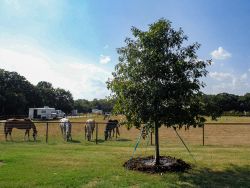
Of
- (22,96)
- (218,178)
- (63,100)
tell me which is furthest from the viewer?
(63,100)

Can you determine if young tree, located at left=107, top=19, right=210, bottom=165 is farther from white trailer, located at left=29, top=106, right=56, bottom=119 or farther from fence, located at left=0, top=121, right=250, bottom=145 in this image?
white trailer, located at left=29, top=106, right=56, bottom=119

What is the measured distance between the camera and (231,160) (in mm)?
15836

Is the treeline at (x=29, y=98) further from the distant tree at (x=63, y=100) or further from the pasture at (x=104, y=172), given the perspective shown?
the pasture at (x=104, y=172)

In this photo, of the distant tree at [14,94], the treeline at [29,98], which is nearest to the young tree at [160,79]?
the treeline at [29,98]

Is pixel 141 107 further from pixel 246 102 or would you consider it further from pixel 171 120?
pixel 246 102

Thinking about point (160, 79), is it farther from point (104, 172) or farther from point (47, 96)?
point (47, 96)

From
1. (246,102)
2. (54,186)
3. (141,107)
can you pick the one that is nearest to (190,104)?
(141,107)

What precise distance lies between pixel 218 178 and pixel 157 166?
2.21m

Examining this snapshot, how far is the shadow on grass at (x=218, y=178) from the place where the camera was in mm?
11398

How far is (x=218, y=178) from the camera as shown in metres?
12.2

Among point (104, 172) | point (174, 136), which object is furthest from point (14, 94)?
point (104, 172)

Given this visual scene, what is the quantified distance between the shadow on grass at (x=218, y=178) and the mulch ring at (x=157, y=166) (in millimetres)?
612

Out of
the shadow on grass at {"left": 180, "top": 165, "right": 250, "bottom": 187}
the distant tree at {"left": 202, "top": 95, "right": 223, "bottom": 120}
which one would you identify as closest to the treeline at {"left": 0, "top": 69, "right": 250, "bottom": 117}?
the distant tree at {"left": 202, "top": 95, "right": 223, "bottom": 120}

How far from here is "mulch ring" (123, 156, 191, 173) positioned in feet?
43.4
